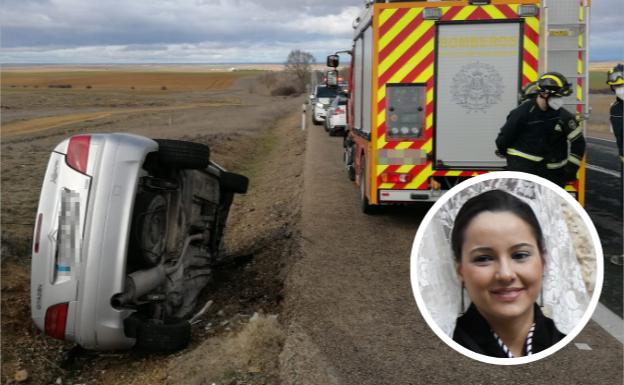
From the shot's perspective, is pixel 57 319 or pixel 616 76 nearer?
pixel 57 319

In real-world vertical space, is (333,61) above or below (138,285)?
above

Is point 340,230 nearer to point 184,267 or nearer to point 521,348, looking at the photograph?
point 184,267

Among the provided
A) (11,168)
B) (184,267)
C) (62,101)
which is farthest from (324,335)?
(62,101)

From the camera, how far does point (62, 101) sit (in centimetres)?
5306

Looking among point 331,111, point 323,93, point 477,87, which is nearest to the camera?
point 477,87

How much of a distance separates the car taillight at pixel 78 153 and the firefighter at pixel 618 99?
23.2ft

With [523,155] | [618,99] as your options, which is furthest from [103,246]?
[618,99]

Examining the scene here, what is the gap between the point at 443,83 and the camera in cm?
845

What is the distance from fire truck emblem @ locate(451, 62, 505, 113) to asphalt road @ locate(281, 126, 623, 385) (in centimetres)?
182

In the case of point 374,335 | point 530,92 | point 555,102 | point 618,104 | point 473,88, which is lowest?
point 374,335

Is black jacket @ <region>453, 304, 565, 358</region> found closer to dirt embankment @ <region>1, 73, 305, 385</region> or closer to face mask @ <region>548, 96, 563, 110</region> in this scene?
dirt embankment @ <region>1, 73, 305, 385</region>

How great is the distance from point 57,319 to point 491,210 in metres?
3.95

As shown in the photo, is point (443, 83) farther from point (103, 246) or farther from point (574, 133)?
point (103, 246)

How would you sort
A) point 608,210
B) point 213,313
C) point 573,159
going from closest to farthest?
point 213,313
point 573,159
point 608,210
